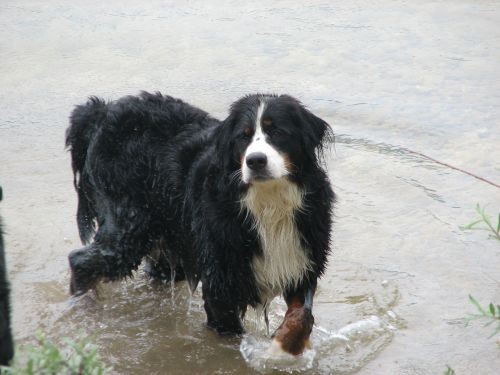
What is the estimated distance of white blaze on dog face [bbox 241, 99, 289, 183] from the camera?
393cm

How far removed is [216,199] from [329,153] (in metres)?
2.40

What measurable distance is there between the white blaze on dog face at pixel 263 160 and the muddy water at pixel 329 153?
36.6 inches

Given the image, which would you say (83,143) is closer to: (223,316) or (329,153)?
(223,316)


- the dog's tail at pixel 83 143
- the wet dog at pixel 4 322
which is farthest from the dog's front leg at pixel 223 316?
the wet dog at pixel 4 322

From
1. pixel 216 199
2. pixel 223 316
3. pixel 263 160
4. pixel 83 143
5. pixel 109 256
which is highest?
pixel 263 160

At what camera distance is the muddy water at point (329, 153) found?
447cm

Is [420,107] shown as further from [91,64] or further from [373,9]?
[91,64]

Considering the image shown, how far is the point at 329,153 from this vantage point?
21.4 feet

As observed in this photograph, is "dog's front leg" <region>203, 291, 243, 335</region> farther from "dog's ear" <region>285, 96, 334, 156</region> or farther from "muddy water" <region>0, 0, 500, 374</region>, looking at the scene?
"dog's ear" <region>285, 96, 334, 156</region>

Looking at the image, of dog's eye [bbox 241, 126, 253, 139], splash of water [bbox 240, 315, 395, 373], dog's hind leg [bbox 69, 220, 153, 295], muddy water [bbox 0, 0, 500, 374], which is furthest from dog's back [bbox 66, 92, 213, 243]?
splash of water [bbox 240, 315, 395, 373]

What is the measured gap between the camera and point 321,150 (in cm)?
427

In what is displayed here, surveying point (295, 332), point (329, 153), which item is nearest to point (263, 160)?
Result: point (295, 332)

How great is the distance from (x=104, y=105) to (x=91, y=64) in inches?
151

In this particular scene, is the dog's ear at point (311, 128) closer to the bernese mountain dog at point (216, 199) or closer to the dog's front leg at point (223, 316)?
the bernese mountain dog at point (216, 199)
